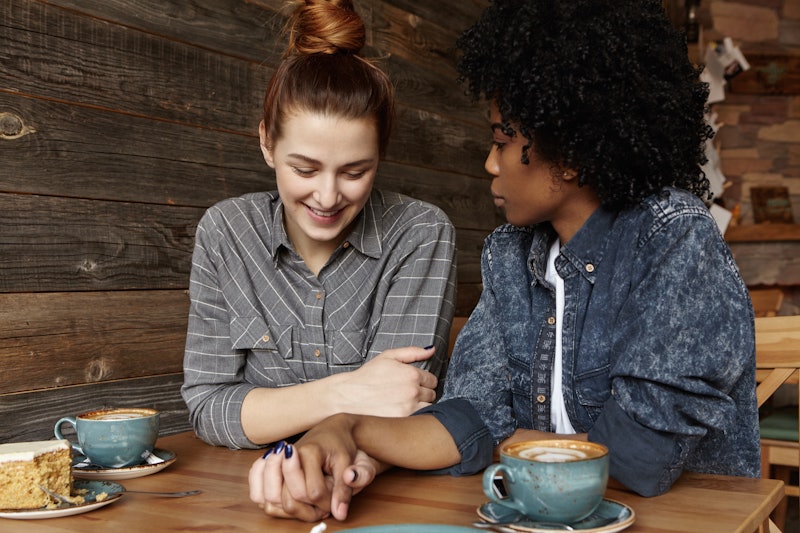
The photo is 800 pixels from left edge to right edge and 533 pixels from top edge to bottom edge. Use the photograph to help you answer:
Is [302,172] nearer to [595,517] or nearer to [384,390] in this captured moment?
[384,390]

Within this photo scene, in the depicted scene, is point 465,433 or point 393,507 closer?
point 393,507

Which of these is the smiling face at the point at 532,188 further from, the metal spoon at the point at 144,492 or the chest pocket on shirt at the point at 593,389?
the metal spoon at the point at 144,492

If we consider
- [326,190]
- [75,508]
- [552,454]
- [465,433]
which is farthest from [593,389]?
[75,508]

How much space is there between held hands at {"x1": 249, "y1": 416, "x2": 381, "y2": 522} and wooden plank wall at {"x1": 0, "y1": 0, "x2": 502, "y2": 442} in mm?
763

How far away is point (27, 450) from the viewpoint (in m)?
0.90

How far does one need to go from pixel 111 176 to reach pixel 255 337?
45 cm

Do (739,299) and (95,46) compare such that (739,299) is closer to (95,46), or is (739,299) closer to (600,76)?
(600,76)

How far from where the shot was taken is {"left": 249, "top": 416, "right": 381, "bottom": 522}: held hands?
817mm

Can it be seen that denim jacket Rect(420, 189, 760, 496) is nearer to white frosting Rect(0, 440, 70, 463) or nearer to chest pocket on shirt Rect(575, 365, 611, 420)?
chest pocket on shirt Rect(575, 365, 611, 420)

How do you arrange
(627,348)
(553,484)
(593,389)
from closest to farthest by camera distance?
(553,484) < (627,348) < (593,389)

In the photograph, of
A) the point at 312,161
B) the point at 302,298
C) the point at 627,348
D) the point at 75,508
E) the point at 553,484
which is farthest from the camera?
the point at 302,298

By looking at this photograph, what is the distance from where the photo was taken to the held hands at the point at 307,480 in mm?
817

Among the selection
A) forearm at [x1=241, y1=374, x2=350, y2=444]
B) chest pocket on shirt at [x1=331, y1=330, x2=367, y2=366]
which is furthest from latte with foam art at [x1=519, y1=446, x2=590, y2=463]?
chest pocket on shirt at [x1=331, y1=330, x2=367, y2=366]

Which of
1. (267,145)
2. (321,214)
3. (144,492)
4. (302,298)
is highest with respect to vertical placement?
(267,145)
